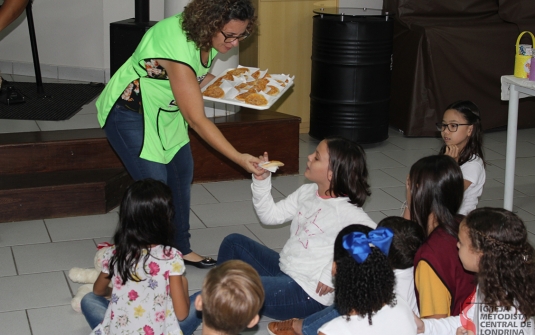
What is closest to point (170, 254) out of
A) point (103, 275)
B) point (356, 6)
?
point (103, 275)

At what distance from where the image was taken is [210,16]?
2527 mm

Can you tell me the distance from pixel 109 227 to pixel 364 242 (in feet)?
7.25

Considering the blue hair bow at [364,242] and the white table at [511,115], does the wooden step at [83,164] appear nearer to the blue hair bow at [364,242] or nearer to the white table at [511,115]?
the white table at [511,115]

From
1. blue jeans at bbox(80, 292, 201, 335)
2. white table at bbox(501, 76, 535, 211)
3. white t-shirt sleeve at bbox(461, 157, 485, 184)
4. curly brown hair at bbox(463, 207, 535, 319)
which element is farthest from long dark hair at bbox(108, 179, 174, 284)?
white table at bbox(501, 76, 535, 211)

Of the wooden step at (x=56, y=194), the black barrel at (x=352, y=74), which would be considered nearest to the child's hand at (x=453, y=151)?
the wooden step at (x=56, y=194)

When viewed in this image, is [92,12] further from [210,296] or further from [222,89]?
[210,296]

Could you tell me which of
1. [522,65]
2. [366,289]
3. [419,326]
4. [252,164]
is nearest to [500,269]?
[419,326]

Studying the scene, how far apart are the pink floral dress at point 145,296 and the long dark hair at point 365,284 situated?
2.00ft

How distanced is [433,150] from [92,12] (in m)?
3.20

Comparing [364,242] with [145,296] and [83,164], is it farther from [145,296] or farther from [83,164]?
[83,164]

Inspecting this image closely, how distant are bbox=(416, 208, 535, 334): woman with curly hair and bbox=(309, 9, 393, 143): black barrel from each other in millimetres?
3260

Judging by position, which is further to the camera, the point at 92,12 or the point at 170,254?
the point at 92,12

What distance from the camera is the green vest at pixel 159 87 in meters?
2.63

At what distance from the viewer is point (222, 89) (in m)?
3.62
